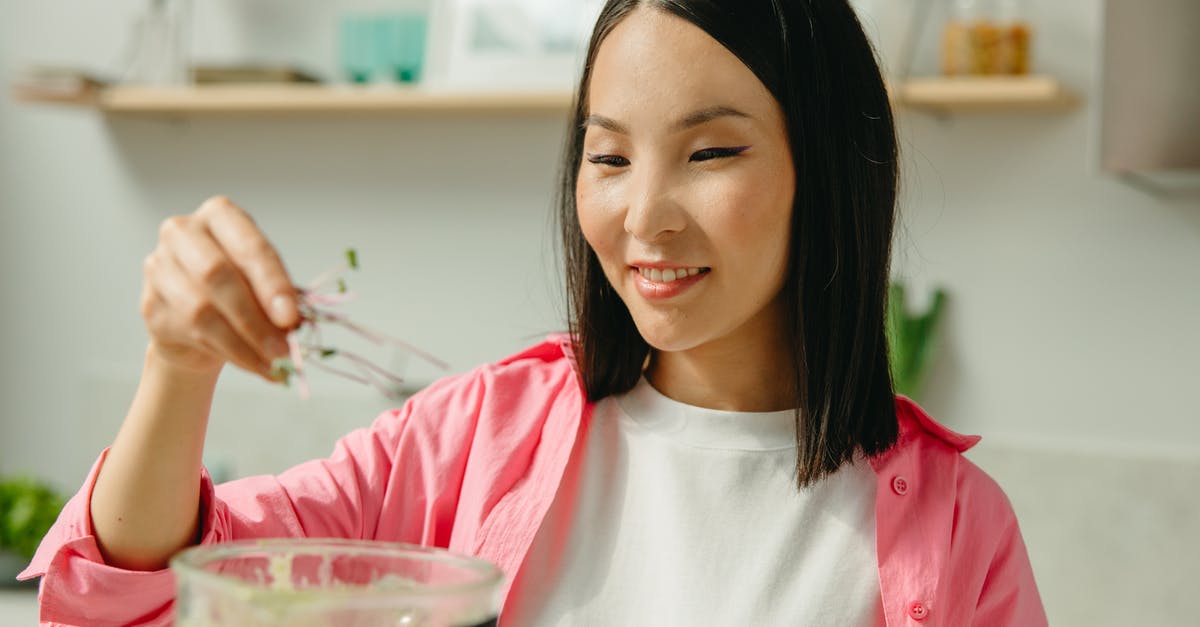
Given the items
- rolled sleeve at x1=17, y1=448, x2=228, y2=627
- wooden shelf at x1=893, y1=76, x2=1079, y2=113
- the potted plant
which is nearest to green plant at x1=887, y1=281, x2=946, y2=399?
wooden shelf at x1=893, y1=76, x2=1079, y2=113

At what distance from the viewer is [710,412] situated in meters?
1.13

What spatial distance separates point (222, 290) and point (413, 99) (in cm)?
187

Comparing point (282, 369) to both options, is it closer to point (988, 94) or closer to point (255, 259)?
point (255, 259)

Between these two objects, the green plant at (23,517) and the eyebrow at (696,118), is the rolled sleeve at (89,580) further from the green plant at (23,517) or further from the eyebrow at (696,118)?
the green plant at (23,517)

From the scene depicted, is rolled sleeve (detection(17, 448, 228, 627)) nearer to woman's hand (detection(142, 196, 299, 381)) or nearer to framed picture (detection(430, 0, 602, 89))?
woman's hand (detection(142, 196, 299, 381))

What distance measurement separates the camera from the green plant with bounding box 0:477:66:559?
2074 millimetres

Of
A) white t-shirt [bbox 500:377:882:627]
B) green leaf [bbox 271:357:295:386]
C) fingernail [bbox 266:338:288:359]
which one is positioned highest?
fingernail [bbox 266:338:288:359]

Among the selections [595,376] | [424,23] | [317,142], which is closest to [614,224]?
[595,376]

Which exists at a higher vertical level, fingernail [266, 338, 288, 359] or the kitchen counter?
fingernail [266, 338, 288, 359]

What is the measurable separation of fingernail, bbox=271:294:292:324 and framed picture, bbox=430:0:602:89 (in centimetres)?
182

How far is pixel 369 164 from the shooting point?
271 cm

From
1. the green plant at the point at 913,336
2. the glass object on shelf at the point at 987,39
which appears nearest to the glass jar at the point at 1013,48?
the glass object on shelf at the point at 987,39

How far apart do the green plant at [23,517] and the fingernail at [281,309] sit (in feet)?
5.46

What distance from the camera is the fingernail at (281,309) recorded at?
60 cm
